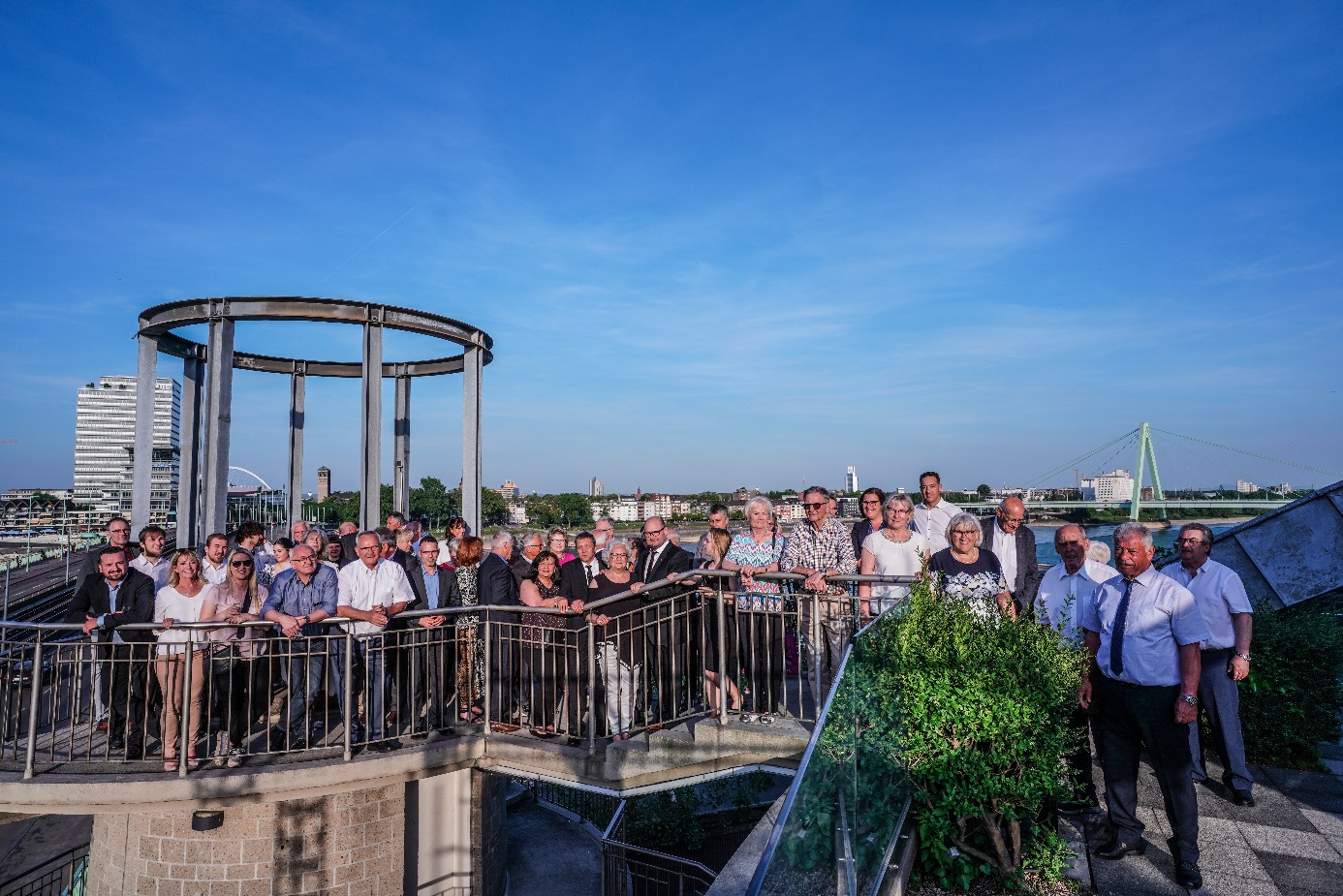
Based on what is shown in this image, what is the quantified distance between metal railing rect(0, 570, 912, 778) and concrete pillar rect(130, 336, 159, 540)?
12.3ft

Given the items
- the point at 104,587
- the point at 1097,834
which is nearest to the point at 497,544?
the point at 104,587

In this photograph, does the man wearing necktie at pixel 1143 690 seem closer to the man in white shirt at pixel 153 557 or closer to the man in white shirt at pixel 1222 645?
the man in white shirt at pixel 1222 645

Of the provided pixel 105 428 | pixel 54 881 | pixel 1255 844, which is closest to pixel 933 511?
pixel 1255 844

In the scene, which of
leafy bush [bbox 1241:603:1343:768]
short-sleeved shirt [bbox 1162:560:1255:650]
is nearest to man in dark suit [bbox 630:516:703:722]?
short-sleeved shirt [bbox 1162:560:1255:650]

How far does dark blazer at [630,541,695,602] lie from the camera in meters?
6.16

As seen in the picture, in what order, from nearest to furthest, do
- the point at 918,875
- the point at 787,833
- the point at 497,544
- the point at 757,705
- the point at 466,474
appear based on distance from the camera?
the point at 787,833
the point at 918,875
the point at 757,705
the point at 497,544
the point at 466,474

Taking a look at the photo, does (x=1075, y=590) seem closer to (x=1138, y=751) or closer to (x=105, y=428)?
(x=1138, y=751)

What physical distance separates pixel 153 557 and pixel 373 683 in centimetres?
235

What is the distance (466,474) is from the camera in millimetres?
11648

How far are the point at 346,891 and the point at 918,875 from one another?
484cm

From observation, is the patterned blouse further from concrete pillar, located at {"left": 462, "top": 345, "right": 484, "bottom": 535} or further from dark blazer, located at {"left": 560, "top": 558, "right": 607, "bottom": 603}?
concrete pillar, located at {"left": 462, "top": 345, "right": 484, "bottom": 535}

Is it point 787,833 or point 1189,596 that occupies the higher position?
point 1189,596

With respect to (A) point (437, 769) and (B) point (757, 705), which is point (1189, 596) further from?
(A) point (437, 769)

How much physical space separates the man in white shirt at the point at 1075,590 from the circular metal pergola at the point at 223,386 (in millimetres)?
8036
